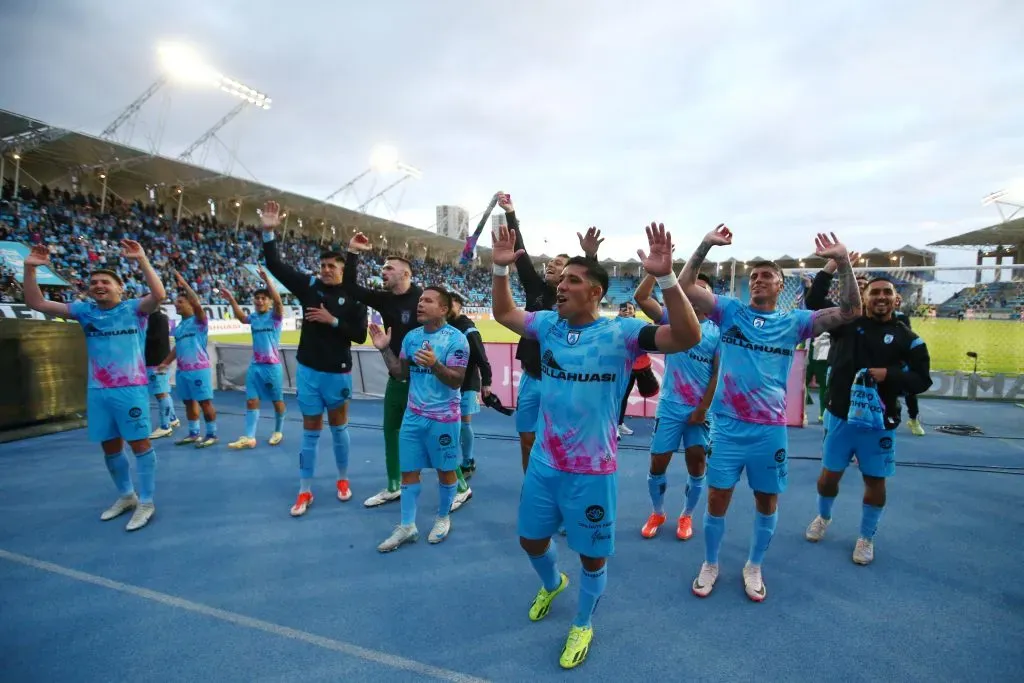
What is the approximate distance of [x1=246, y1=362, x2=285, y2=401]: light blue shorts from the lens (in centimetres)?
703

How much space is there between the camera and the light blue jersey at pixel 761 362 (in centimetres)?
327

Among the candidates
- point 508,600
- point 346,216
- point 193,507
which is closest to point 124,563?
point 193,507

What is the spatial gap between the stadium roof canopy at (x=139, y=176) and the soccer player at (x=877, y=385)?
29.2m

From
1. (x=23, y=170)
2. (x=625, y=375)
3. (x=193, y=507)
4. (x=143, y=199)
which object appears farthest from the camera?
(x=143, y=199)

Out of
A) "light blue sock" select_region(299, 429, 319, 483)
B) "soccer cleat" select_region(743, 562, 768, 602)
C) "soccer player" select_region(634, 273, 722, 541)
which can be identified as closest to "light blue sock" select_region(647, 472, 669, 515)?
"soccer player" select_region(634, 273, 722, 541)

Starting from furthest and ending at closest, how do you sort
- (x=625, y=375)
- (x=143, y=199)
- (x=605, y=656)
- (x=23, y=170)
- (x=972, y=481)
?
(x=143, y=199) < (x=23, y=170) < (x=972, y=481) < (x=605, y=656) < (x=625, y=375)

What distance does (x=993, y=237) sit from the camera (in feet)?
128

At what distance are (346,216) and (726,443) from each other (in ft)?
140

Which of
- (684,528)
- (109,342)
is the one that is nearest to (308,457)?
(109,342)

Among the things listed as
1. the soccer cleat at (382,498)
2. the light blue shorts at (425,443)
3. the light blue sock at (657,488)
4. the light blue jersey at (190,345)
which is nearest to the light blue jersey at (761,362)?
the light blue sock at (657,488)

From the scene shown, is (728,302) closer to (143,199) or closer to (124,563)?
(124,563)

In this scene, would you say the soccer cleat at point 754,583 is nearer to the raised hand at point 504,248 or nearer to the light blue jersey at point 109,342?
the raised hand at point 504,248

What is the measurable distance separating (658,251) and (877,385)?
9.12 feet

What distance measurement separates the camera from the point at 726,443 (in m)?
3.36
